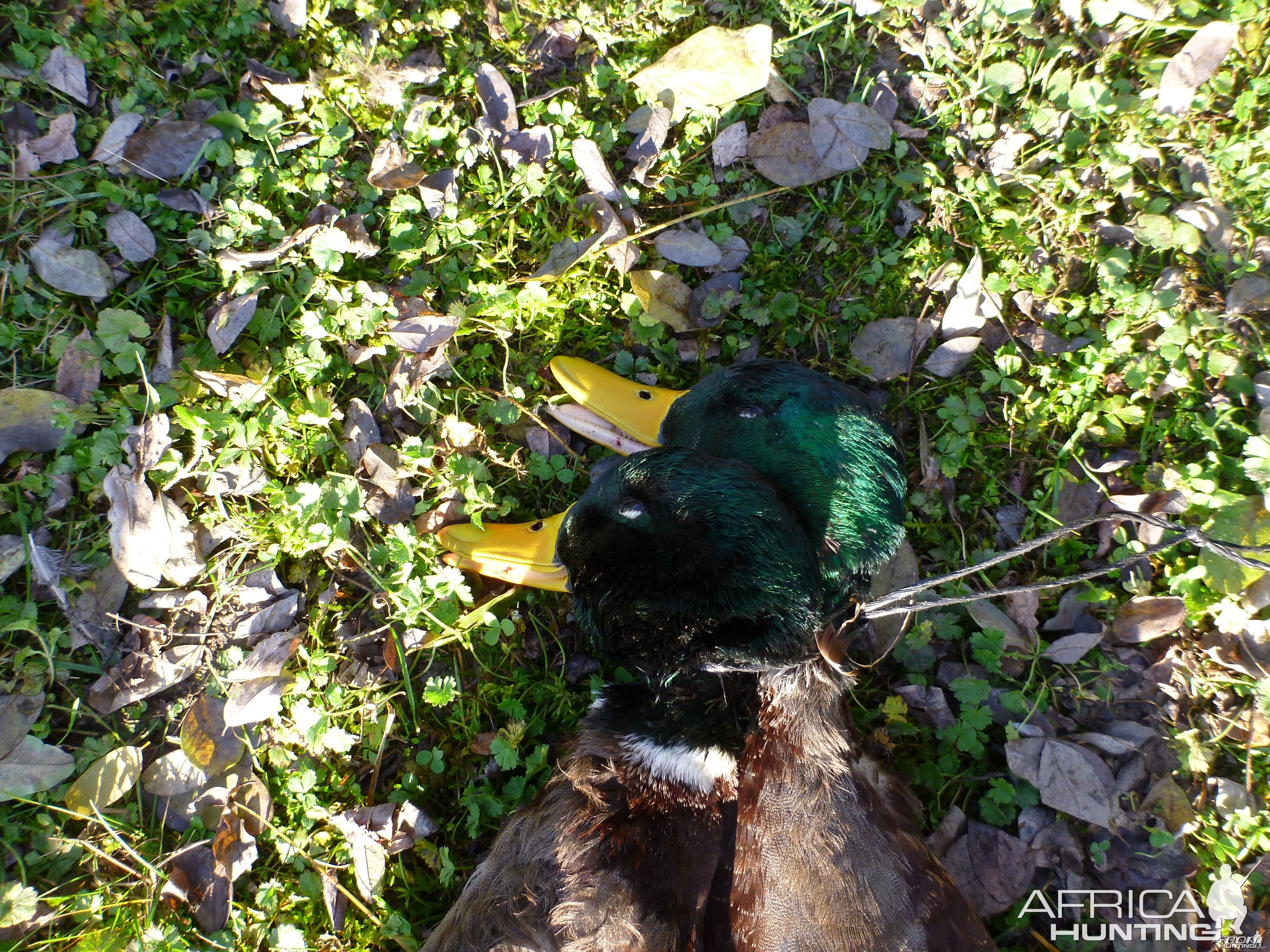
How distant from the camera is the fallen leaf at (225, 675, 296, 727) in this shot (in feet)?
9.00

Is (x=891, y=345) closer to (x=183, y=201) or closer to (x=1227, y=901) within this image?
(x=1227, y=901)

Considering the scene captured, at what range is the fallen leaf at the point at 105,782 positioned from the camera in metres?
2.63

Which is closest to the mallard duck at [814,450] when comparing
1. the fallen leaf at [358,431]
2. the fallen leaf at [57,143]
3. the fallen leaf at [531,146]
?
the fallen leaf at [358,431]

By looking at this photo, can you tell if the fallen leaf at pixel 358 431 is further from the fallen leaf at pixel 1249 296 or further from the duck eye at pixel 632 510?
the fallen leaf at pixel 1249 296

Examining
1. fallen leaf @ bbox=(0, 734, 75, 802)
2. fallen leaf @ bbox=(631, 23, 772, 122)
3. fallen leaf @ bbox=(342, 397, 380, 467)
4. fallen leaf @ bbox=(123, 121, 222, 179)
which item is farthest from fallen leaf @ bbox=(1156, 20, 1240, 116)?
fallen leaf @ bbox=(0, 734, 75, 802)

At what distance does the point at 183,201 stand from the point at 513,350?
55.5 inches

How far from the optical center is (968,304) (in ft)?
10.6

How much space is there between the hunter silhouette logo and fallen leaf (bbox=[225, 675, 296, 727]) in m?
3.38

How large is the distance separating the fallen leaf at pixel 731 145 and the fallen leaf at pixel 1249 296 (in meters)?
2.07

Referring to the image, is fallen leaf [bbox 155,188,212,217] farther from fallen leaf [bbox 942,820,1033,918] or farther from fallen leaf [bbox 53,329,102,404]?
fallen leaf [bbox 942,820,1033,918]

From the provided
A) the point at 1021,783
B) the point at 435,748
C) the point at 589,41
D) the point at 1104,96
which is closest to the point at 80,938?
the point at 435,748

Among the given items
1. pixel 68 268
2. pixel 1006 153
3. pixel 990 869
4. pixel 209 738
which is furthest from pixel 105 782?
pixel 1006 153

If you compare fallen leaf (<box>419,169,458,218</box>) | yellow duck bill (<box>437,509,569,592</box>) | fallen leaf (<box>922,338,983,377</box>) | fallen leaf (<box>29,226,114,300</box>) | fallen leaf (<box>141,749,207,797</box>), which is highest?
fallen leaf (<box>419,169,458,218</box>)

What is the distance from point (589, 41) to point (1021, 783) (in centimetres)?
353
